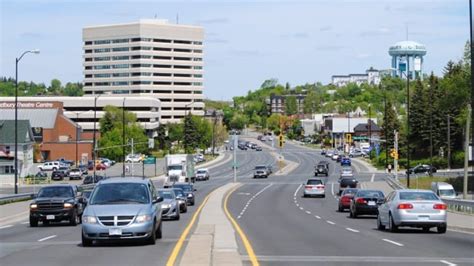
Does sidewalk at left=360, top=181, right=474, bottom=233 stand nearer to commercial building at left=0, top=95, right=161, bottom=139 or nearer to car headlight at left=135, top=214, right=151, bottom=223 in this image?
car headlight at left=135, top=214, right=151, bottom=223

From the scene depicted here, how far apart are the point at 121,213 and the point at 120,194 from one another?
1.20 m

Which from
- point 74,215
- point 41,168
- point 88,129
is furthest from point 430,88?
point 74,215

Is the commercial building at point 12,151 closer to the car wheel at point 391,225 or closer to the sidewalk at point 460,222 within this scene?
the sidewalk at point 460,222

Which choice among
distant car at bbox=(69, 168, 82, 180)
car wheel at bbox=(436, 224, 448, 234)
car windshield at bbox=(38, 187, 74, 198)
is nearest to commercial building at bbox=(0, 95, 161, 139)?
distant car at bbox=(69, 168, 82, 180)

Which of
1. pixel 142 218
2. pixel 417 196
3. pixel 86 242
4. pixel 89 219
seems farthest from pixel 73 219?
pixel 142 218

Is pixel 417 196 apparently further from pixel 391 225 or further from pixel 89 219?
pixel 89 219

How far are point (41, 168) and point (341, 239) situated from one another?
98245mm

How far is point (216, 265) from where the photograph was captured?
17141 millimetres

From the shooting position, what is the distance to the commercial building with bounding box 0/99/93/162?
144625mm

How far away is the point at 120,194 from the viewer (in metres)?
22.7

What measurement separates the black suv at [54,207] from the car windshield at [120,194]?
12143mm

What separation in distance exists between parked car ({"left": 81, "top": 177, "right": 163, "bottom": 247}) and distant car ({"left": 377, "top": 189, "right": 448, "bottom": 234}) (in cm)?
952

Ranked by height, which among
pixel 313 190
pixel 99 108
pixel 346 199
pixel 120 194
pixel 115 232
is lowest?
pixel 313 190

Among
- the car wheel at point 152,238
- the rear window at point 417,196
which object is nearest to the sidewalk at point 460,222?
the rear window at point 417,196
